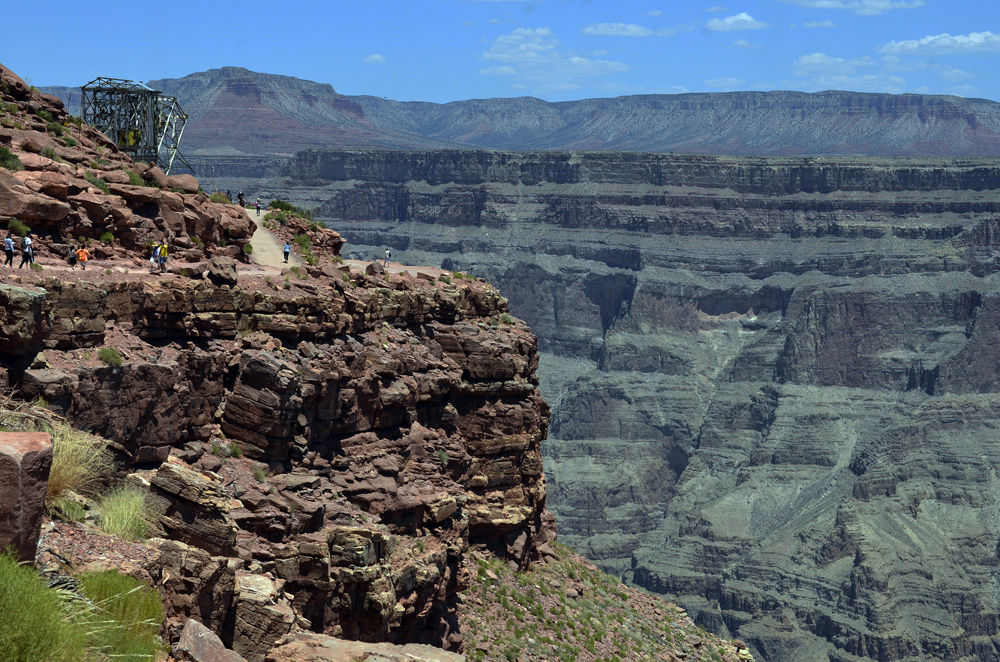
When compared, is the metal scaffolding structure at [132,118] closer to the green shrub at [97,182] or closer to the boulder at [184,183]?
the boulder at [184,183]

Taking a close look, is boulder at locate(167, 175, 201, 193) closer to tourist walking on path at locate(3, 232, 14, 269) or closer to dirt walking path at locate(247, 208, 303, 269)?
dirt walking path at locate(247, 208, 303, 269)

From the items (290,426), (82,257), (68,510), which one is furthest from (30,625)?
(290,426)

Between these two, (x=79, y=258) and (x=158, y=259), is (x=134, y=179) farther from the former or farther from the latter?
(x=79, y=258)

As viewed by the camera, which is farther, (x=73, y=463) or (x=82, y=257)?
(x=82, y=257)

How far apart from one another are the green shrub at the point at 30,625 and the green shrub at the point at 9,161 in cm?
2220

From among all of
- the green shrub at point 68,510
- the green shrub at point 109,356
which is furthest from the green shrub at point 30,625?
the green shrub at point 109,356

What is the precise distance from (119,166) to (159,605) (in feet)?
81.4

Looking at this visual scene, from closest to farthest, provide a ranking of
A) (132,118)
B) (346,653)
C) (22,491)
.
A: 1. (22,491)
2. (346,653)
3. (132,118)

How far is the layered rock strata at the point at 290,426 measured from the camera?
27688mm

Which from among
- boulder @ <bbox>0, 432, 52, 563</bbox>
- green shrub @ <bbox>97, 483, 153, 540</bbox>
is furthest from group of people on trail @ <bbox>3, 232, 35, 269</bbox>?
boulder @ <bbox>0, 432, 52, 563</bbox>

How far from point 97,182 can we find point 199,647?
Result: 74.9 feet

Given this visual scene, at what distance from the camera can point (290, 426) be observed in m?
37.8

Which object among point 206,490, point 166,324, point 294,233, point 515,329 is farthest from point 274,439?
point 515,329

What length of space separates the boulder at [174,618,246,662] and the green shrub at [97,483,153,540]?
3.18 m
